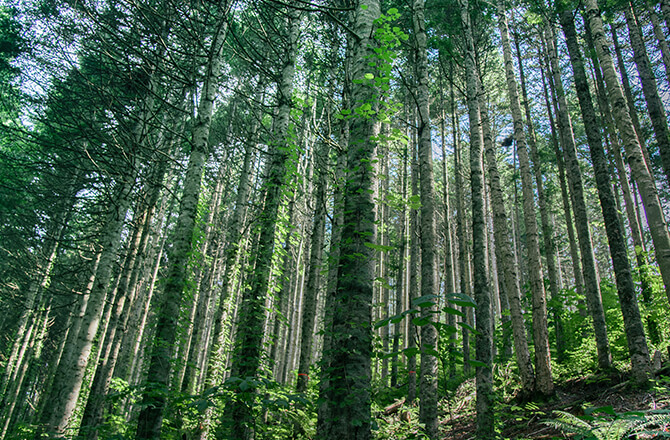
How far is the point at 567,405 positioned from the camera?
18.7 feet

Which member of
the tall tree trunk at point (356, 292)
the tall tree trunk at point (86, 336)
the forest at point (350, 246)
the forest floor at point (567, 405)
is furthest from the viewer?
the tall tree trunk at point (86, 336)

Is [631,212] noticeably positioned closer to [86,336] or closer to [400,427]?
[400,427]

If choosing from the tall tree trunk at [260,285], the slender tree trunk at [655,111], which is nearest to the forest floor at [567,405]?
the tall tree trunk at [260,285]

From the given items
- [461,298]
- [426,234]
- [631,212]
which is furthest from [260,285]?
[631,212]

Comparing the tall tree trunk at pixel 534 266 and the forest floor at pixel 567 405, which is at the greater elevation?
the tall tree trunk at pixel 534 266

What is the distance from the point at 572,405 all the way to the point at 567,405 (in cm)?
26

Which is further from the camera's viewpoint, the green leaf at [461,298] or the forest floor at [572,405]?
the forest floor at [572,405]

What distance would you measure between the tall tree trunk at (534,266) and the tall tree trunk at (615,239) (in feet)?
4.32

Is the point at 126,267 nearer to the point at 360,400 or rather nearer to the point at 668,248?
the point at 360,400

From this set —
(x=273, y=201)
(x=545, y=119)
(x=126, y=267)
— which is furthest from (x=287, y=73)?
(x=545, y=119)

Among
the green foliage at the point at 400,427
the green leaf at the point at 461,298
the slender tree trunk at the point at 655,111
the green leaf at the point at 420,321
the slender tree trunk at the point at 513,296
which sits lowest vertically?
the green foliage at the point at 400,427

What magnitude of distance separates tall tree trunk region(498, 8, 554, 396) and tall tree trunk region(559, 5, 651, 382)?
4.32 ft

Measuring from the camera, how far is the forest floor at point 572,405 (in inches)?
174

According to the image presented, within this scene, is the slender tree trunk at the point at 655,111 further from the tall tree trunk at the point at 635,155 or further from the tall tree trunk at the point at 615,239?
the tall tree trunk at the point at 615,239
